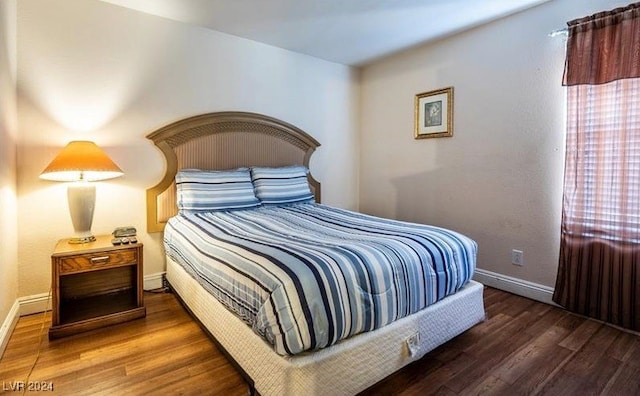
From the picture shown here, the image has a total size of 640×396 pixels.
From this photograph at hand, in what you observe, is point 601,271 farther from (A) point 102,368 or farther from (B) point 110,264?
(B) point 110,264

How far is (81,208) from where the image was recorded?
7.14ft

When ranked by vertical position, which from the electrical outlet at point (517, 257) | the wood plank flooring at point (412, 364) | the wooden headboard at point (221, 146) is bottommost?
the wood plank flooring at point (412, 364)

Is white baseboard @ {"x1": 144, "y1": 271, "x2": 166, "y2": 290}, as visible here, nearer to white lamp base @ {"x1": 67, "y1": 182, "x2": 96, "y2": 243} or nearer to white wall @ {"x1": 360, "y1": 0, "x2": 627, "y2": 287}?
white lamp base @ {"x1": 67, "y1": 182, "x2": 96, "y2": 243}

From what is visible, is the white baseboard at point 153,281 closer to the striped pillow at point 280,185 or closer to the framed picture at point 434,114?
the striped pillow at point 280,185

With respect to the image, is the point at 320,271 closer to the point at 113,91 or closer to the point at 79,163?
the point at 79,163

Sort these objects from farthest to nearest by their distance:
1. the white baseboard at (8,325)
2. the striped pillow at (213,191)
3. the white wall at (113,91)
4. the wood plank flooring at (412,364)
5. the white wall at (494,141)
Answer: the striped pillow at (213,191)
the white wall at (494,141)
the white wall at (113,91)
the white baseboard at (8,325)
the wood plank flooring at (412,364)

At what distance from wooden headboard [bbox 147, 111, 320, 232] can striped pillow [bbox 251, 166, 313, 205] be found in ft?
0.92

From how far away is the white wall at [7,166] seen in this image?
1866mm

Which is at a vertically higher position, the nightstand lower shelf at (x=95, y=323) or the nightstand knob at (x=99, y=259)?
the nightstand knob at (x=99, y=259)

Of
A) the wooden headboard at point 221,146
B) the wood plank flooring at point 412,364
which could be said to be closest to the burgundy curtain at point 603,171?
the wood plank flooring at point 412,364

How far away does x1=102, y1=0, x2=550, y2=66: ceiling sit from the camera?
8.18ft

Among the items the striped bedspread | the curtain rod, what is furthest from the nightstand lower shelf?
the curtain rod

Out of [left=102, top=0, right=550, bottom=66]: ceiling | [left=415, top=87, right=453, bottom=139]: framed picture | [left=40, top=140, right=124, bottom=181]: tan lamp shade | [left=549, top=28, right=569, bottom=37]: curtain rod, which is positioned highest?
[left=102, top=0, right=550, bottom=66]: ceiling

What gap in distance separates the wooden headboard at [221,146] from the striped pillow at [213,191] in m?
0.19
